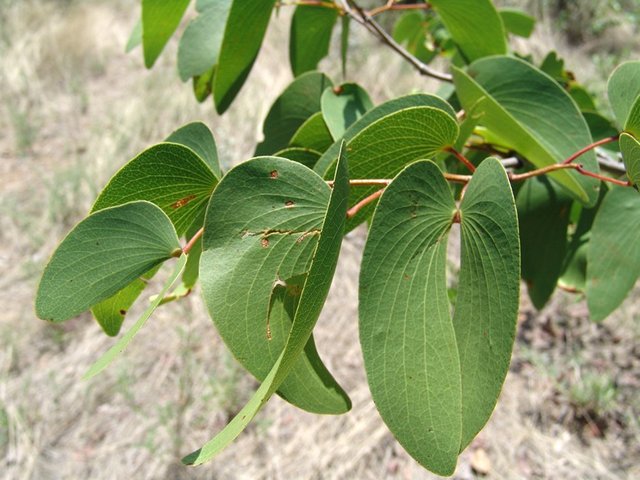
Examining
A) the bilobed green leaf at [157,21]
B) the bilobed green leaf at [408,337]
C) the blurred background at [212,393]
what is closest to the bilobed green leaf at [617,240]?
the bilobed green leaf at [408,337]

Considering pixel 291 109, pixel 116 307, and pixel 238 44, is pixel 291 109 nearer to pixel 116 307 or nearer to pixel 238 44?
pixel 238 44

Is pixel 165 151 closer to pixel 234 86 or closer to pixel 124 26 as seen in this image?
pixel 234 86

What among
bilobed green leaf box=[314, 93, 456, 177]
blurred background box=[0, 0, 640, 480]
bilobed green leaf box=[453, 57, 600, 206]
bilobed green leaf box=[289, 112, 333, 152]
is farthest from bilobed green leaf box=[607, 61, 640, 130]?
blurred background box=[0, 0, 640, 480]

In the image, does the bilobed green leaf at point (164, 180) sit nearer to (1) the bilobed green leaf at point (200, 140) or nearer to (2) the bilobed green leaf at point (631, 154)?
(1) the bilobed green leaf at point (200, 140)

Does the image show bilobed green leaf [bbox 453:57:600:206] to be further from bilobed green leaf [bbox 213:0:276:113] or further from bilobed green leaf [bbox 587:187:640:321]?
bilobed green leaf [bbox 213:0:276:113]

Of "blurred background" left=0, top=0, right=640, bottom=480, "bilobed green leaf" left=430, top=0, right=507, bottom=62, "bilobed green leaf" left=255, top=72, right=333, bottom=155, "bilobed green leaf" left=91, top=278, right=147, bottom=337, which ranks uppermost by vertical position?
"bilobed green leaf" left=430, top=0, right=507, bottom=62

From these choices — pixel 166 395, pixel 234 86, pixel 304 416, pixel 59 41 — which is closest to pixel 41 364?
pixel 166 395

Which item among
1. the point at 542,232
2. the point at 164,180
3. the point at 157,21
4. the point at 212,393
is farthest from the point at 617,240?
the point at 212,393
